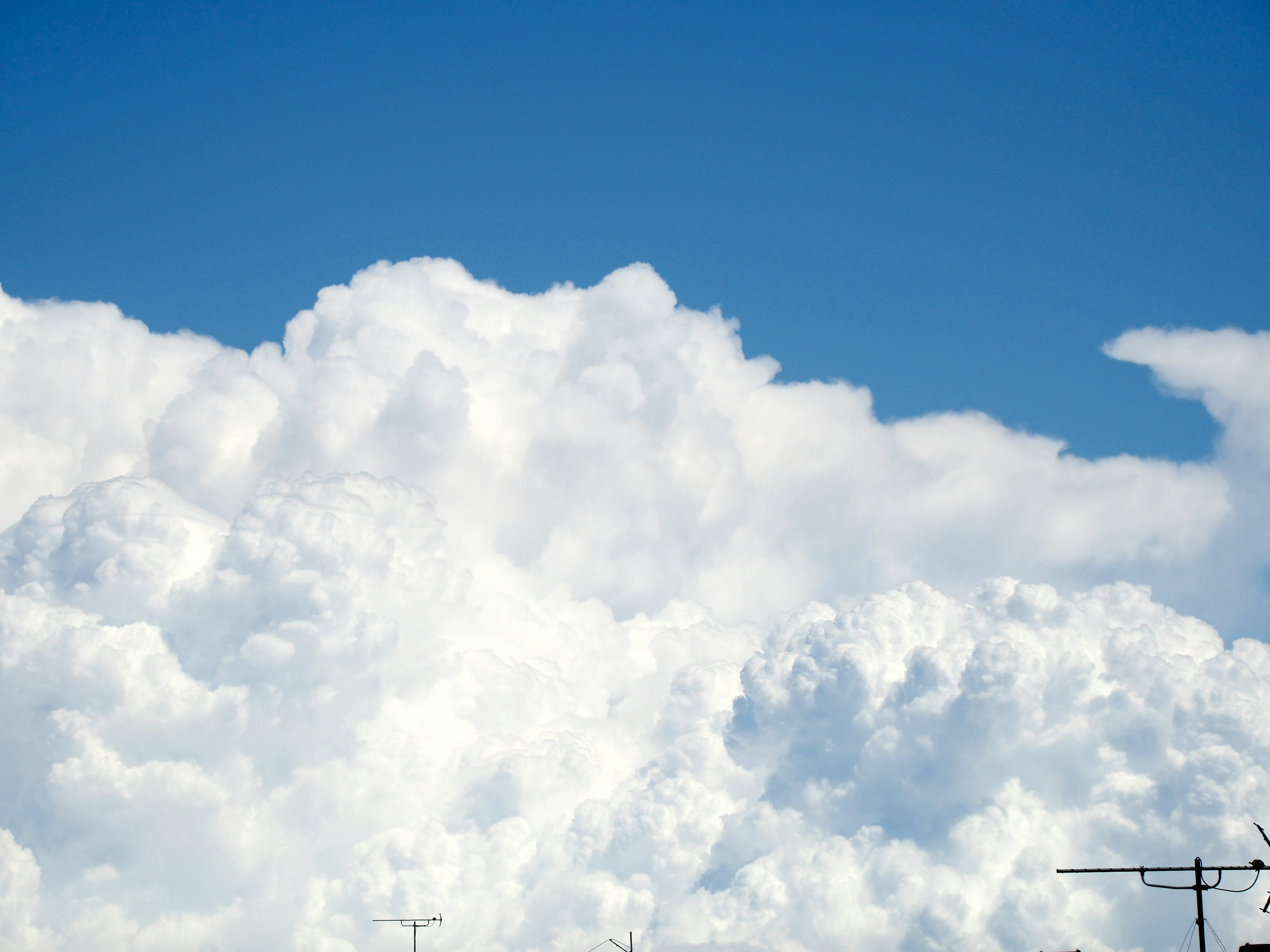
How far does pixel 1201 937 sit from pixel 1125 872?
1822cm

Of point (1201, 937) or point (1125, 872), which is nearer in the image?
point (1201, 937)

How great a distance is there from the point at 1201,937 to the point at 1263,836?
914 inches

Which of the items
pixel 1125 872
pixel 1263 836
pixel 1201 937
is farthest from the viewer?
pixel 1125 872

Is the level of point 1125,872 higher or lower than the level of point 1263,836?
lower

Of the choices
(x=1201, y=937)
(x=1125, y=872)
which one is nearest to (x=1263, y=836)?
Result: (x=1201, y=937)

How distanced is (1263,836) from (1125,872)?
3673cm

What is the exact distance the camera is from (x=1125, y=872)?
125m

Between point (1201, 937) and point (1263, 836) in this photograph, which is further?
point (1201, 937)

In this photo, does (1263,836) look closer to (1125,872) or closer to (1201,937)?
(1201,937)

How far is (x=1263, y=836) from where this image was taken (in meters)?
A: 94.2

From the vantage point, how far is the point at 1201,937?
107 metres

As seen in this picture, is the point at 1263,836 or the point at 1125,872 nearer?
the point at 1263,836

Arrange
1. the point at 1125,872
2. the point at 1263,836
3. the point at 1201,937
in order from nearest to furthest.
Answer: the point at 1263,836 < the point at 1201,937 < the point at 1125,872

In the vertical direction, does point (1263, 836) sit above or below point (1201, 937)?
above
